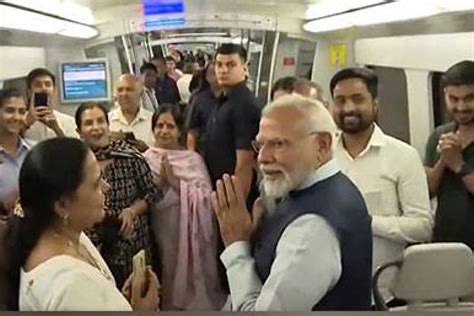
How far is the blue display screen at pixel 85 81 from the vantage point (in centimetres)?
129

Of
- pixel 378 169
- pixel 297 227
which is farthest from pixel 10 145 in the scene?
pixel 378 169

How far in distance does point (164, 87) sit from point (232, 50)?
0.41ft

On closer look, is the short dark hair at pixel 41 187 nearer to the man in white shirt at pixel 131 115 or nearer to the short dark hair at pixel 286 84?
the man in white shirt at pixel 131 115

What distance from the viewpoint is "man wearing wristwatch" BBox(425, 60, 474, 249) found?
1.29 meters

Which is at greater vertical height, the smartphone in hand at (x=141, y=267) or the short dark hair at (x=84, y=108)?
the short dark hair at (x=84, y=108)

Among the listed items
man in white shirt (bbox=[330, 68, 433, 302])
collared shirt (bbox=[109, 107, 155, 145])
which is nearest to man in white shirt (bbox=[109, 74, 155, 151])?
collared shirt (bbox=[109, 107, 155, 145])

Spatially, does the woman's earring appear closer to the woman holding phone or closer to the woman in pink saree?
the woman holding phone

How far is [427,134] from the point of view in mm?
1296

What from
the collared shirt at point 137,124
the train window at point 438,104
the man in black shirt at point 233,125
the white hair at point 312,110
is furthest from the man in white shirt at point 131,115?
the train window at point 438,104

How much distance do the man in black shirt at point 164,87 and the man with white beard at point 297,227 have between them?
0.15m

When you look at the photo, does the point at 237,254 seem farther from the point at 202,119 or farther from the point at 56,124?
the point at 56,124

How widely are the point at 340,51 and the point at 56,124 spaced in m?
0.47

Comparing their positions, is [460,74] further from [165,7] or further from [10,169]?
[10,169]

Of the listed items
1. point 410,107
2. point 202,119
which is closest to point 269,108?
point 202,119
